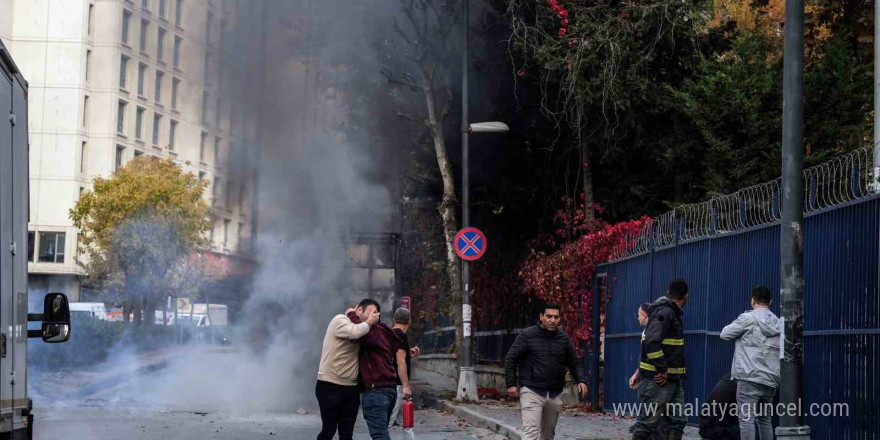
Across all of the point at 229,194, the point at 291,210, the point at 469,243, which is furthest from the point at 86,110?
the point at 469,243

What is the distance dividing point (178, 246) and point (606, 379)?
1125 inches

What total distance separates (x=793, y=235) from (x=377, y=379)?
132 inches

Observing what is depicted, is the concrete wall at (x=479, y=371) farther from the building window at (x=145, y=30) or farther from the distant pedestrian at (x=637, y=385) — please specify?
the building window at (x=145, y=30)

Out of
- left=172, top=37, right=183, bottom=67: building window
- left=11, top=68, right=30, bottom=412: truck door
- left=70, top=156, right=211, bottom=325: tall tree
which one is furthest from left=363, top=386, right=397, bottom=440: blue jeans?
left=70, top=156, right=211, bottom=325: tall tree

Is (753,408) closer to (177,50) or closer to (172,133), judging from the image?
(177,50)

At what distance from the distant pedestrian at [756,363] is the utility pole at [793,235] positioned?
1027 mm

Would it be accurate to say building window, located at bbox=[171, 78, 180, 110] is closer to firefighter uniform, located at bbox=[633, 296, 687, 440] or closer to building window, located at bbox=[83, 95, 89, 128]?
firefighter uniform, located at bbox=[633, 296, 687, 440]

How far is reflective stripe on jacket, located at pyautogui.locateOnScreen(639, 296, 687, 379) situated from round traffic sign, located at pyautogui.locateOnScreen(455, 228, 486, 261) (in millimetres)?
9590

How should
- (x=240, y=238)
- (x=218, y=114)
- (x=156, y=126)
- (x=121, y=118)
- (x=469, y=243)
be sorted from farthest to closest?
(x=121, y=118) < (x=156, y=126) < (x=240, y=238) < (x=218, y=114) < (x=469, y=243)

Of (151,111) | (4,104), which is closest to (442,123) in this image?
(4,104)

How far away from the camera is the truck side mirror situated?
6996mm

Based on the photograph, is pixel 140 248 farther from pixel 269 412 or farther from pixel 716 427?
pixel 716 427

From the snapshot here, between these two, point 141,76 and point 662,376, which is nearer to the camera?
point 662,376

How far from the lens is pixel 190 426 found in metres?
15.0
